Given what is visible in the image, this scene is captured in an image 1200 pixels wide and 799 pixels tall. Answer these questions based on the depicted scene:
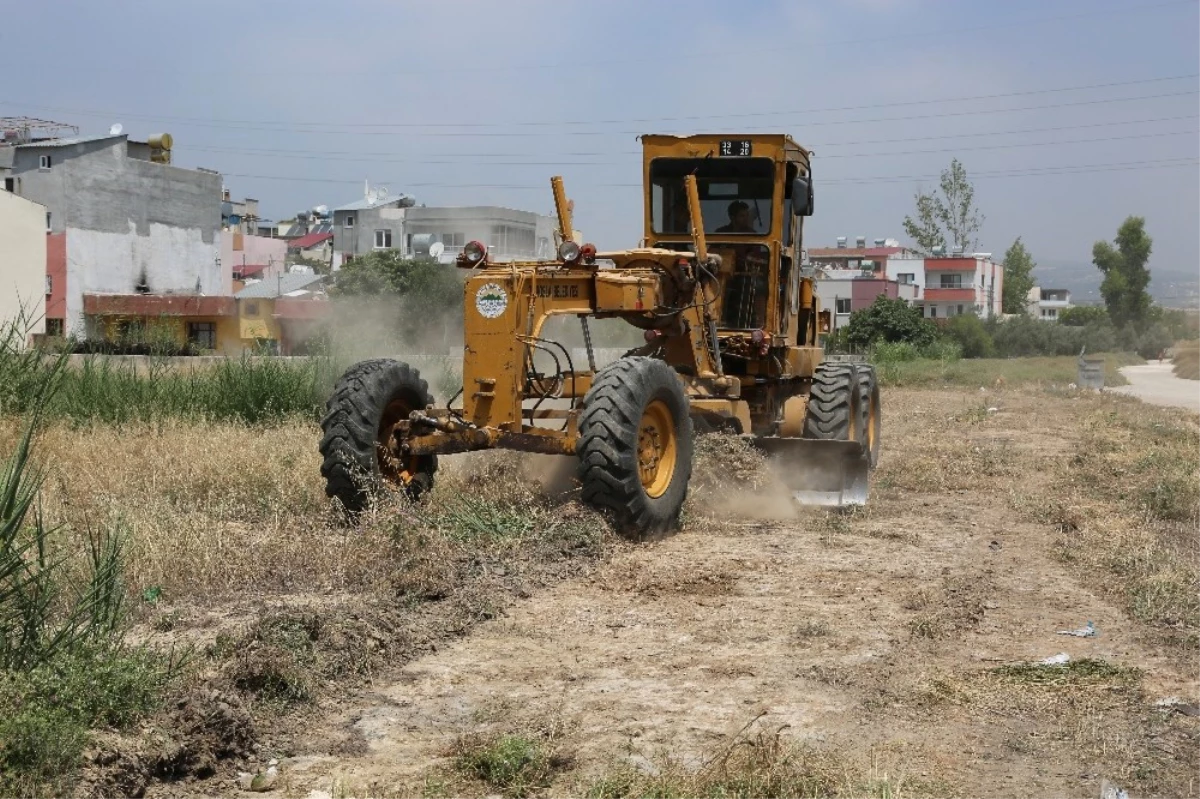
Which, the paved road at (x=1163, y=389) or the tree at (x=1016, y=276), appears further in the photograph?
the tree at (x=1016, y=276)

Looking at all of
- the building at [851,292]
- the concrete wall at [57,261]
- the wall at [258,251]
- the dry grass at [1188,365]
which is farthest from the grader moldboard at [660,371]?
the building at [851,292]

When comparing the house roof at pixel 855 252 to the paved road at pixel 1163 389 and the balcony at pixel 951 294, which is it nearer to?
the balcony at pixel 951 294

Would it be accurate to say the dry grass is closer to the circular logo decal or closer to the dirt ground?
the dirt ground

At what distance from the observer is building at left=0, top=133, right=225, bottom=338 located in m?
60.3

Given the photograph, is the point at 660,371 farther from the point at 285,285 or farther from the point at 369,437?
the point at 285,285

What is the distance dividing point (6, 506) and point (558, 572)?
4038 millimetres

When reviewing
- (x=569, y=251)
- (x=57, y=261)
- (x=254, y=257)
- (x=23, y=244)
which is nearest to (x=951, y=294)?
(x=254, y=257)

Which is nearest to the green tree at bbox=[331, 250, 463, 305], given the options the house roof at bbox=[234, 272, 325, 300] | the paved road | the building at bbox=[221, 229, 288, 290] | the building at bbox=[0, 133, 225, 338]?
the house roof at bbox=[234, 272, 325, 300]

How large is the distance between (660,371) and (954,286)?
11247 cm

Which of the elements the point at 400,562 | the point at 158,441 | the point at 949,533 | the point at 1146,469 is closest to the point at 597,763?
the point at 400,562

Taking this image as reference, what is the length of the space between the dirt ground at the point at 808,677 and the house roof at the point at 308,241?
9865 cm

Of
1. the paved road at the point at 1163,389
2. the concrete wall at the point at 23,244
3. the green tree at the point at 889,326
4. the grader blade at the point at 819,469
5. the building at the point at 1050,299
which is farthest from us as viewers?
the building at the point at 1050,299

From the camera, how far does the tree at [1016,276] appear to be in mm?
125125

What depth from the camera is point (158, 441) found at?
44.5 ft
